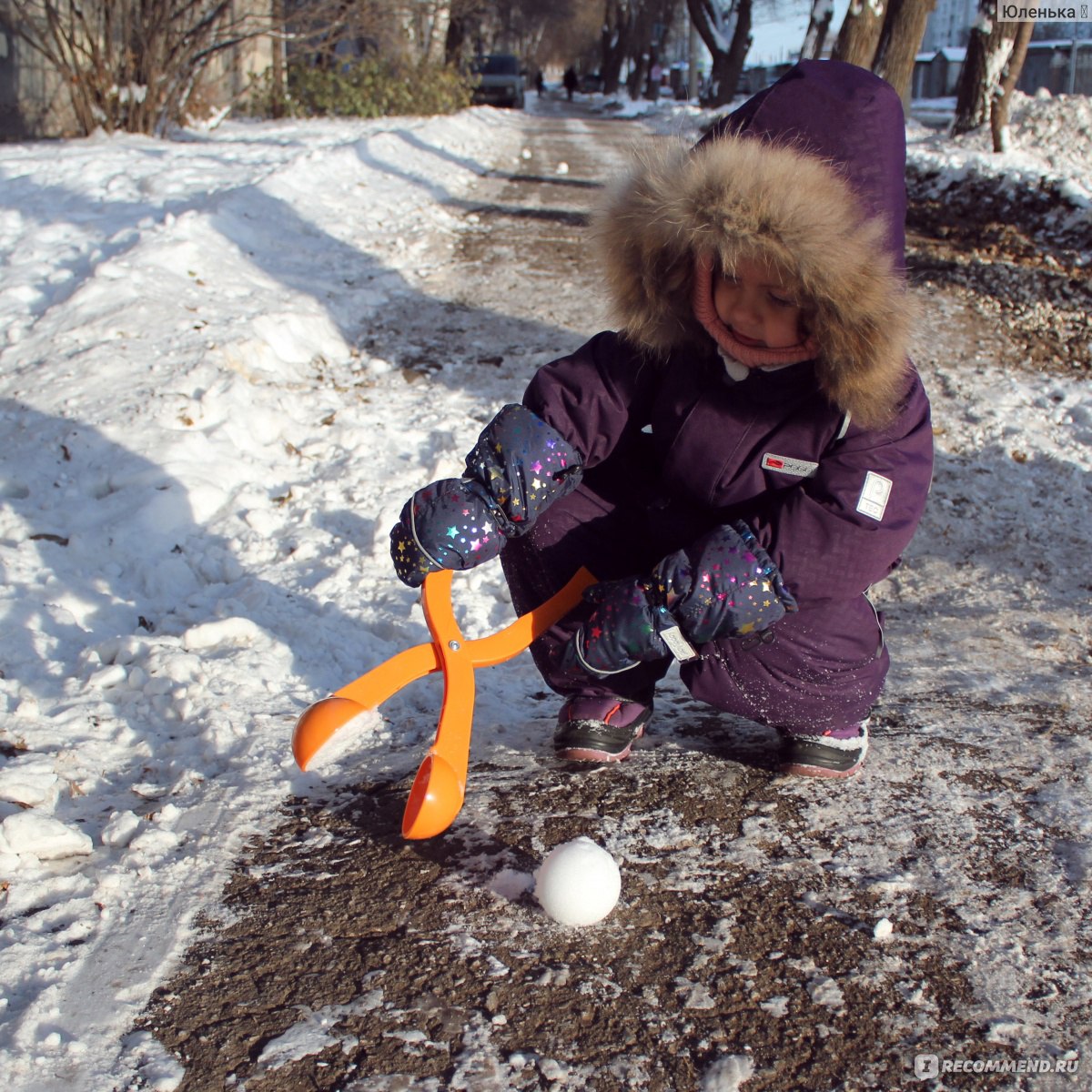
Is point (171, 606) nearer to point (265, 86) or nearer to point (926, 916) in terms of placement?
point (926, 916)

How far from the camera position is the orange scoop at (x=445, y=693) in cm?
186

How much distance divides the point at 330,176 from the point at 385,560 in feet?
21.1

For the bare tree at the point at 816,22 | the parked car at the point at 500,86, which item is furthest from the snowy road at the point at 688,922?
the parked car at the point at 500,86

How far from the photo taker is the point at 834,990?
1.58 m

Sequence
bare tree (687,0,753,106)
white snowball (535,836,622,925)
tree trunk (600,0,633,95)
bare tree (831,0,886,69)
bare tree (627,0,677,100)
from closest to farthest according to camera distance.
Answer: white snowball (535,836,622,925)
bare tree (831,0,886,69)
bare tree (687,0,753,106)
bare tree (627,0,677,100)
tree trunk (600,0,633,95)

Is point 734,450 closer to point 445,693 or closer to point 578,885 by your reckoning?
point 445,693

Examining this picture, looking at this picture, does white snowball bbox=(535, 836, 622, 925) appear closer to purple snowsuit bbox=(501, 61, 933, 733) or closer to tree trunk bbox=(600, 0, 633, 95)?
purple snowsuit bbox=(501, 61, 933, 733)

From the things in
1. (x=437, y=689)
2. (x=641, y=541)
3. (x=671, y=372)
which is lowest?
(x=437, y=689)

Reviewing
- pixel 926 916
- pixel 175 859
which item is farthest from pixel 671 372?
pixel 175 859

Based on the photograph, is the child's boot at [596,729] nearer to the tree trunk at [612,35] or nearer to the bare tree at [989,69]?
the bare tree at [989,69]

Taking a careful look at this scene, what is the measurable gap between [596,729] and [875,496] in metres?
0.76

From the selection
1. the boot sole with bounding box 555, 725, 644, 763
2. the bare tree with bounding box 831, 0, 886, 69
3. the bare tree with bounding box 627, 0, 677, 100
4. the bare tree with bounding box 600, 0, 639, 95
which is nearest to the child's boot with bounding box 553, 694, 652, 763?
the boot sole with bounding box 555, 725, 644, 763

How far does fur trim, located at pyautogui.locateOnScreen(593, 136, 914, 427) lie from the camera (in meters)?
1.88

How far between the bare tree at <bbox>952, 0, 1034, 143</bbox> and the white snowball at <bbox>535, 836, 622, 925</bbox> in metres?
11.9
